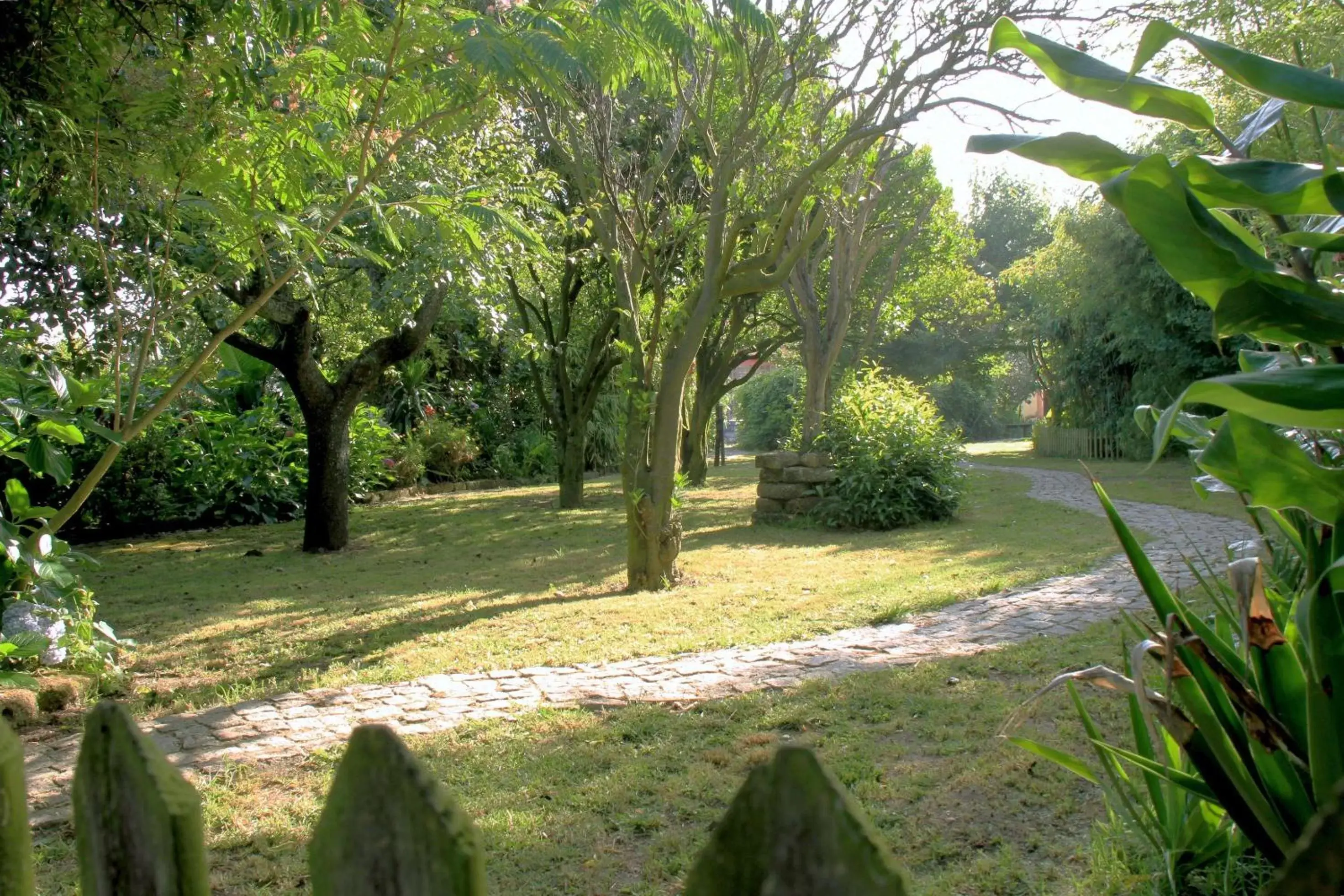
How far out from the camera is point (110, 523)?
1386cm

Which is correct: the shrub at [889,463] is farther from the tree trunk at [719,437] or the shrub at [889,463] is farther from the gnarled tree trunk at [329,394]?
the tree trunk at [719,437]

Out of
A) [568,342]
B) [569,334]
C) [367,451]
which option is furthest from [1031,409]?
[367,451]

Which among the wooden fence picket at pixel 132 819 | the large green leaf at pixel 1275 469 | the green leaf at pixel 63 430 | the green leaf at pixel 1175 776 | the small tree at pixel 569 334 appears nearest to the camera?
the wooden fence picket at pixel 132 819

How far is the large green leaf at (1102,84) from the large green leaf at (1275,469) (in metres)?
0.68

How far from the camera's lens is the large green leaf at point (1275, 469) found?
5.10 feet

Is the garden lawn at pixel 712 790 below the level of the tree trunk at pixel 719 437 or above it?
below

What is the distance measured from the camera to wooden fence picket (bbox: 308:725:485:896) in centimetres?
97

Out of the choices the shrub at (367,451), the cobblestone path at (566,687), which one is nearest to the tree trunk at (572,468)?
the shrub at (367,451)

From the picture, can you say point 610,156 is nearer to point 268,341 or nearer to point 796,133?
point 796,133

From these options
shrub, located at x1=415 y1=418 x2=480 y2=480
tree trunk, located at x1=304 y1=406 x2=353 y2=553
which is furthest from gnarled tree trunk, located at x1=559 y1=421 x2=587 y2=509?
shrub, located at x1=415 y1=418 x2=480 y2=480

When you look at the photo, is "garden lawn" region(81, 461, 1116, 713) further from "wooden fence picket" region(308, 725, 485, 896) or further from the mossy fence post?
"wooden fence picket" region(308, 725, 485, 896)

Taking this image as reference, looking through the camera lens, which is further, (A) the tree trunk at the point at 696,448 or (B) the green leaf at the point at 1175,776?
(A) the tree trunk at the point at 696,448

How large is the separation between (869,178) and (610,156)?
242 inches

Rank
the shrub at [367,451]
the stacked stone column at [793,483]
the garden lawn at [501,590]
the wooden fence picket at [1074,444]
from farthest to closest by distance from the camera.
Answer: the wooden fence picket at [1074,444]
the shrub at [367,451]
the stacked stone column at [793,483]
the garden lawn at [501,590]
